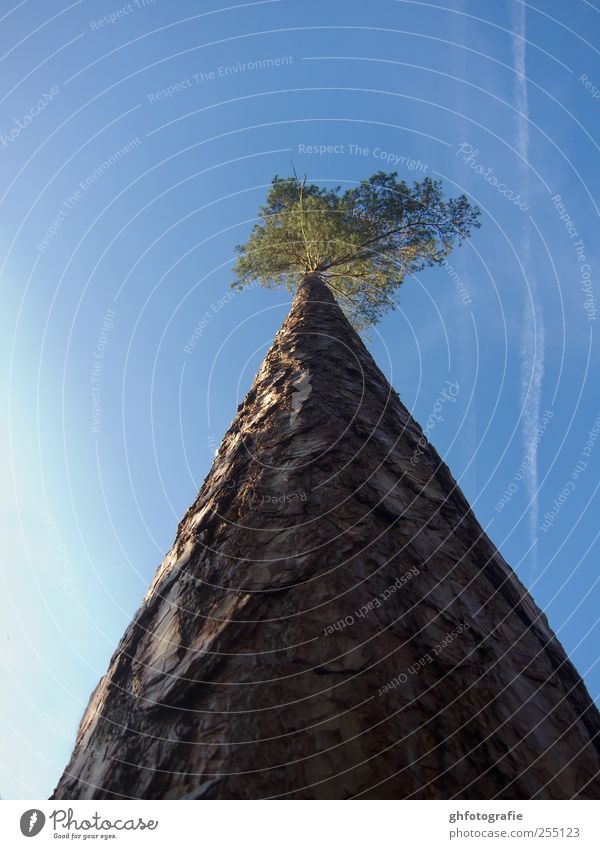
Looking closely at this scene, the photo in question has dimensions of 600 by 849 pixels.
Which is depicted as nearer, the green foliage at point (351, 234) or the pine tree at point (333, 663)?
the pine tree at point (333, 663)

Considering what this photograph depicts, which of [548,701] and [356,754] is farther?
[548,701]

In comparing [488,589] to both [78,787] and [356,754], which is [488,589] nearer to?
[356,754]

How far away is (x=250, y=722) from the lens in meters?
2.40

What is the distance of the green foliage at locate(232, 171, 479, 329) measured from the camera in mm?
13305

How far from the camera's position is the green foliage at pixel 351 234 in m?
13.3

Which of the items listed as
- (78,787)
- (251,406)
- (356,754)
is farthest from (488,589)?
(251,406)
